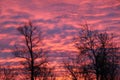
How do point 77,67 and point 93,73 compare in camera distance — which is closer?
point 93,73

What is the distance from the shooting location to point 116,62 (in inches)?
2175

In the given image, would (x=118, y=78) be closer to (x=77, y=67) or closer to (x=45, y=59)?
(x=77, y=67)

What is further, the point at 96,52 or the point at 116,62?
the point at 116,62

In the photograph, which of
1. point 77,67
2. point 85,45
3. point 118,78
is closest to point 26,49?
point 85,45

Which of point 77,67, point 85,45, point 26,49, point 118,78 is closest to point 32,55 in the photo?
point 26,49

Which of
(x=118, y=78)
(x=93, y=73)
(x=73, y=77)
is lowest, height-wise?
(x=118, y=78)

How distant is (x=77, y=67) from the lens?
55.6 metres

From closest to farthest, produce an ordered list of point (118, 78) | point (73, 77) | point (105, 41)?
point (105, 41) → point (73, 77) → point (118, 78)

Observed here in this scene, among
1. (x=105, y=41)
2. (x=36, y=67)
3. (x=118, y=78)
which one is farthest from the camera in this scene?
(x=118, y=78)

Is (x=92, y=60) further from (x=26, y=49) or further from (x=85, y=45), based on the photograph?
(x=26, y=49)

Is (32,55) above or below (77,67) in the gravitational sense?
above

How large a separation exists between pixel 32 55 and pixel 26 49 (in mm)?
990

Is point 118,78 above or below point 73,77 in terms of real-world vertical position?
below

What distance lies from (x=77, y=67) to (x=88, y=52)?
7678 millimetres
